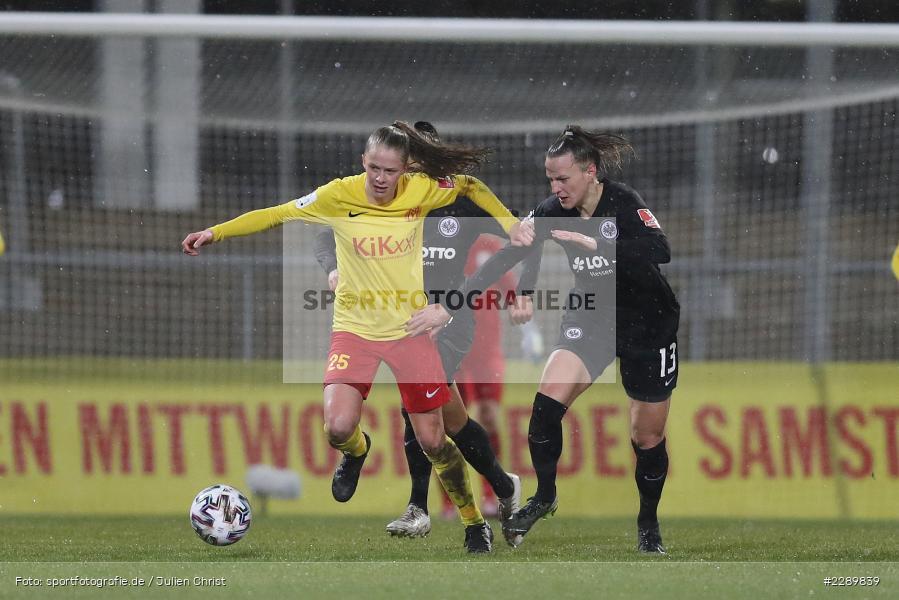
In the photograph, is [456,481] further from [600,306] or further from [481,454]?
[600,306]

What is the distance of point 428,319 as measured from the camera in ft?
19.4

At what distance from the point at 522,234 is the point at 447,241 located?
1.00 metres

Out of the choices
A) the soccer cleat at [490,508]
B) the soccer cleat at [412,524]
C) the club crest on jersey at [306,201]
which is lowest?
the soccer cleat at [490,508]

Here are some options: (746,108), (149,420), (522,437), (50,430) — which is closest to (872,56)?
(746,108)

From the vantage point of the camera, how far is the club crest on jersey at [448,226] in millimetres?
6793

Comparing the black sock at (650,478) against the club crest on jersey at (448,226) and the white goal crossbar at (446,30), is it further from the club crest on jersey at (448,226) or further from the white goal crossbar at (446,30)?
the white goal crossbar at (446,30)

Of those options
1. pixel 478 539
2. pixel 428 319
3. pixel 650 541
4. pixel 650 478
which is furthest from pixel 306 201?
pixel 650 541

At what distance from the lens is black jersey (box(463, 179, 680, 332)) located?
6051mm

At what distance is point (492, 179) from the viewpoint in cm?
905

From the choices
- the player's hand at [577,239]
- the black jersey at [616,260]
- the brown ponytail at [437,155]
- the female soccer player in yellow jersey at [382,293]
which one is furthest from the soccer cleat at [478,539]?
the brown ponytail at [437,155]

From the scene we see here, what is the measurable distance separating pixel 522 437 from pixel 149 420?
2.71 meters

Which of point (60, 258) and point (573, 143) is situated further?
point (60, 258)

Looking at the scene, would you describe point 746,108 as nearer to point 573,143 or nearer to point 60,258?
point 573,143

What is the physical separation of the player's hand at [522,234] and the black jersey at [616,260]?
133 mm
